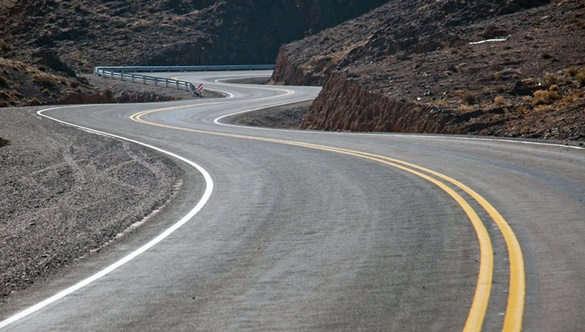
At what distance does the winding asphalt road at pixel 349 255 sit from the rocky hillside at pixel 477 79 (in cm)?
721

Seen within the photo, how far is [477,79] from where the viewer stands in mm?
29750

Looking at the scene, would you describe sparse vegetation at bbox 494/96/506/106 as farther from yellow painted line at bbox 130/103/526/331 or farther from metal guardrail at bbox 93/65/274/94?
metal guardrail at bbox 93/65/274/94

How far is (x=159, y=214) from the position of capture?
11.7 meters

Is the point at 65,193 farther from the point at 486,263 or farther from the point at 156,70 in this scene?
the point at 156,70

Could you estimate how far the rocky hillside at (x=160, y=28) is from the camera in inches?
3029

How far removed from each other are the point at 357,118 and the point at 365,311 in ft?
82.2

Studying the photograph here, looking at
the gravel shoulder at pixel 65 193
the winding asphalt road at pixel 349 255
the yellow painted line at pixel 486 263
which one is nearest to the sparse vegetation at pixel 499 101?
the winding asphalt road at pixel 349 255

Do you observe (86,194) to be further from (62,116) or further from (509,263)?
(62,116)

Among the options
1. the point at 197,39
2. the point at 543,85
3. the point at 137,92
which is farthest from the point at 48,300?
the point at 197,39

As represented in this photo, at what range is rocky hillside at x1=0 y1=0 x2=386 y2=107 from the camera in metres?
76.9

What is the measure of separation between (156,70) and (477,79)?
48557mm

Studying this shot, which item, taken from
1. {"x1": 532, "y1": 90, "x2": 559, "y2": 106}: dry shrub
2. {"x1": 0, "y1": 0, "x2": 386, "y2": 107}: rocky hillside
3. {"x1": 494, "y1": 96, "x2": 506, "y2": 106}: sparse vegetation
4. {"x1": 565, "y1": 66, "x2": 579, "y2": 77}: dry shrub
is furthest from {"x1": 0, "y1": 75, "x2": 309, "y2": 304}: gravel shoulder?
{"x1": 0, "y1": 0, "x2": 386, "y2": 107}: rocky hillside

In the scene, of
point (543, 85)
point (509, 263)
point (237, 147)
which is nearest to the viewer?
point (509, 263)

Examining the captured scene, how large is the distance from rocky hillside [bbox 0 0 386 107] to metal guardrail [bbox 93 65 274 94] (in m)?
3.30
